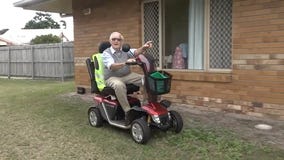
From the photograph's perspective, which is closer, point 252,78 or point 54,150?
point 54,150

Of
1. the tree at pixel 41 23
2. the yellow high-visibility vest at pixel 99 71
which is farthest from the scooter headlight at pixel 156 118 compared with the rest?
the tree at pixel 41 23

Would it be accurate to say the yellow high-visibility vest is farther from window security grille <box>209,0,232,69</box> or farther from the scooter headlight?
window security grille <box>209,0,232,69</box>

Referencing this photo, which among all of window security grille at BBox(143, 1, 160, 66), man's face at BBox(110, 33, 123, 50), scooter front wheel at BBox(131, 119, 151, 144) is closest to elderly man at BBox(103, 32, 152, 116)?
man's face at BBox(110, 33, 123, 50)

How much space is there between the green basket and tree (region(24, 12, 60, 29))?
76.2 metres

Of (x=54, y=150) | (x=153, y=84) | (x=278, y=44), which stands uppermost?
(x=278, y=44)

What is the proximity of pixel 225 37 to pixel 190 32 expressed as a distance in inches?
31.9

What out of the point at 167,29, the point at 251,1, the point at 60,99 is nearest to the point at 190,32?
the point at 167,29

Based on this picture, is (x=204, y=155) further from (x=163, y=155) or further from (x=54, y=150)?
(x=54, y=150)

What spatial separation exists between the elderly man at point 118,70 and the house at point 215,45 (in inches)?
68.5

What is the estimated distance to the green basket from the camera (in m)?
5.24

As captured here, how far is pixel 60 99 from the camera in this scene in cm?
988

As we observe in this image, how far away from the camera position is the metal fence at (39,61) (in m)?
17.2

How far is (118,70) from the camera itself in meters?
6.14

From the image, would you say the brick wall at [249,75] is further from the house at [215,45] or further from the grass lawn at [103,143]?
the grass lawn at [103,143]
